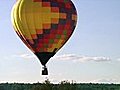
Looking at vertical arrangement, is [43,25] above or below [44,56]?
above

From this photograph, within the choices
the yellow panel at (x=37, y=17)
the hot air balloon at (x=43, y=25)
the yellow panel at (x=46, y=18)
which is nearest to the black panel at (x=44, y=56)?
the hot air balloon at (x=43, y=25)

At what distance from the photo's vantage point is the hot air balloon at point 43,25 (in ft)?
165

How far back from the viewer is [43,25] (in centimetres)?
5022

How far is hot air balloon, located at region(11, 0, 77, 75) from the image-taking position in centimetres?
5022

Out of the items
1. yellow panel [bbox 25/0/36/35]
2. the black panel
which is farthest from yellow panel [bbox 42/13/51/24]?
the black panel

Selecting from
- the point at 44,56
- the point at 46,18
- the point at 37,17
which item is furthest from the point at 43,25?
the point at 44,56

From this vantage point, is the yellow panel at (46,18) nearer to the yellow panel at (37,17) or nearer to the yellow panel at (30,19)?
the yellow panel at (37,17)

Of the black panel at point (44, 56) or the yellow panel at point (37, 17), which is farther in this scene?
the black panel at point (44, 56)

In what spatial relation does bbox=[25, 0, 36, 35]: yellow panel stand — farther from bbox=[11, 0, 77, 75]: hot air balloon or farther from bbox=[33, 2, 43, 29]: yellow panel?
bbox=[33, 2, 43, 29]: yellow panel

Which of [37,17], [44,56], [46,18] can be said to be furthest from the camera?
[44,56]

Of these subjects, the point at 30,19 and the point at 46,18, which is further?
the point at 46,18

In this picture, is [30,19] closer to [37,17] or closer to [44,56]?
[37,17]

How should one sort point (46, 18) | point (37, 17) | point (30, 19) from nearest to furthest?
1. point (30, 19)
2. point (37, 17)
3. point (46, 18)

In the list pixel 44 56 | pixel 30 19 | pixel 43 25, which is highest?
pixel 30 19
